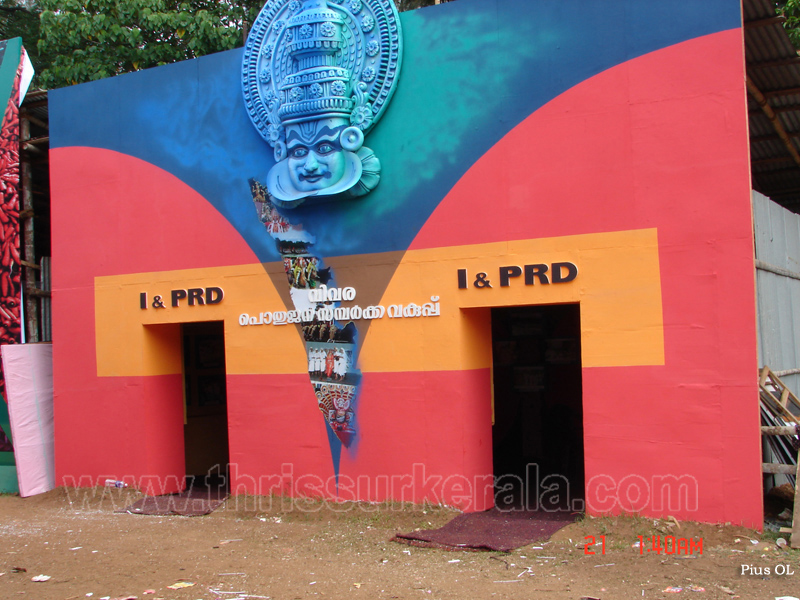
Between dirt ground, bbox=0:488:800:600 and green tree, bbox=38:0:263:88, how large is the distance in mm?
10375

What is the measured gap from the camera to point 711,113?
25.3ft

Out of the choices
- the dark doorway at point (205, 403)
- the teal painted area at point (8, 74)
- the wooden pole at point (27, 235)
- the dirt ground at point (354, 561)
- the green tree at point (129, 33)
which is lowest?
the dirt ground at point (354, 561)

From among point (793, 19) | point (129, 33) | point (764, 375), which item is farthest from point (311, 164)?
point (793, 19)

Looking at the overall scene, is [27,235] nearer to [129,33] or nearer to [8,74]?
[8,74]

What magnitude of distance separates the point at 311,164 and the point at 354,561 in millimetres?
4751

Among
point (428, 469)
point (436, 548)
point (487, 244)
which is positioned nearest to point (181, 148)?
point (487, 244)

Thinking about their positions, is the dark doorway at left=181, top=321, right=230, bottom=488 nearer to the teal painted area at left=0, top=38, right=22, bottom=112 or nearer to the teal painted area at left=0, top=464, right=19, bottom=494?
the teal painted area at left=0, top=464, right=19, bottom=494

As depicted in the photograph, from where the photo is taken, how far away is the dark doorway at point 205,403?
13.1m

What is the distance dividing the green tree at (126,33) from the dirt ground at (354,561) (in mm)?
10375

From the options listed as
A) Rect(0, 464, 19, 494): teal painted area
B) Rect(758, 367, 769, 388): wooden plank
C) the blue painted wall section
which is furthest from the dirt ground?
the blue painted wall section

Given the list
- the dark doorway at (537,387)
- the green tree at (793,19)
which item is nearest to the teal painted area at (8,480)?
the dark doorway at (537,387)

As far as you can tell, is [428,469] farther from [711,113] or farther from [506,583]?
[711,113]

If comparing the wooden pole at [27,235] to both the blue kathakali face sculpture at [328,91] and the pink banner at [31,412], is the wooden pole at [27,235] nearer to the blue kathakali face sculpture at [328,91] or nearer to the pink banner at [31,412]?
the pink banner at [31,412]

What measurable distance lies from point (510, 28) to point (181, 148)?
480cm
